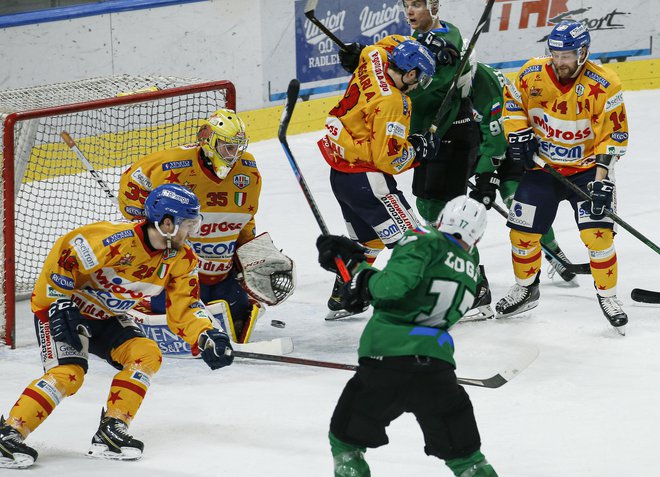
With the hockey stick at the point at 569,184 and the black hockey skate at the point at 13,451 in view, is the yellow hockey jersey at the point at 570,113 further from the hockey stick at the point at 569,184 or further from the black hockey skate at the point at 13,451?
the black hockey skate at the point at 13,451

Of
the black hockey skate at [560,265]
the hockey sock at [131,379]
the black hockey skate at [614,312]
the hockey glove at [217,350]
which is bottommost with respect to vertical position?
the black hockey skate at [560,265]

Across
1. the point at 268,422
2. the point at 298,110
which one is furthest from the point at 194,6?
the point at 268,422

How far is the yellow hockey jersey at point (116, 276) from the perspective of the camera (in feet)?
14.2

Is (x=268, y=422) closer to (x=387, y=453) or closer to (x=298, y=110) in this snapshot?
(x=387, y=453)

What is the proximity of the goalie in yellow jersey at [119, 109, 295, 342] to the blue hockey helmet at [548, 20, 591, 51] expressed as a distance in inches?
54.4

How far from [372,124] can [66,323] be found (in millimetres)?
1797

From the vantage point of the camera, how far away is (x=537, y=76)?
5672 millimetres

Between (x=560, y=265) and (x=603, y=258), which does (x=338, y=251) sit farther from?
(x=560, y=265)

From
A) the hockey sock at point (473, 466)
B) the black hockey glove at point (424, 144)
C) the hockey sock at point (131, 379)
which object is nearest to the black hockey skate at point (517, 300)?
the black hockey glove at point (424, 144)

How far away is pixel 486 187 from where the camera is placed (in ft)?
20.2

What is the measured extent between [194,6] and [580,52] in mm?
3890

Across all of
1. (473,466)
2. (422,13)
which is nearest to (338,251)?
(473,466)

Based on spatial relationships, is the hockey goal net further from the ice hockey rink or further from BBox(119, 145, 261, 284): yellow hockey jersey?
BBox(119, 145, 261, 284): yellow hockey jersey

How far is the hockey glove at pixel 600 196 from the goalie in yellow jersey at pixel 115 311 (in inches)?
75.3
